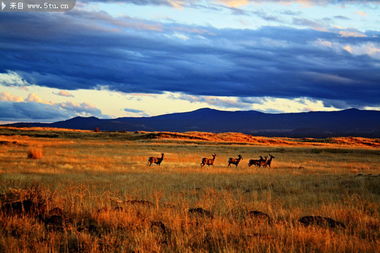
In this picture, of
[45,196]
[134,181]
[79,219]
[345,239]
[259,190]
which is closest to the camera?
[345,239]

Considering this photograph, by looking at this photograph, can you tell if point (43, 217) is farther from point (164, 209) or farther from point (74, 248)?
point (164, 209)

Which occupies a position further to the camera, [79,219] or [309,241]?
[79,219]

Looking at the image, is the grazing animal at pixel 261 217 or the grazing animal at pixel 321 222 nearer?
the grazing animal at pixel 321 222

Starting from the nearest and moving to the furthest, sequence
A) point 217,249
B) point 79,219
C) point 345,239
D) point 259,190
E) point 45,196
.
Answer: point 217,249, point 345,239, point 79,219, point 45,196, point 259,190

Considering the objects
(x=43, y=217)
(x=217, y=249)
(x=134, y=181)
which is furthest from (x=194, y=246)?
(x=134, y=181)

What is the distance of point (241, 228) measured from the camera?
26.9 ft

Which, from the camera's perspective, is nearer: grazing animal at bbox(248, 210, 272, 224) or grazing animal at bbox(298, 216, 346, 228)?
grazing animal at bbox(298, 216, 346, 228)

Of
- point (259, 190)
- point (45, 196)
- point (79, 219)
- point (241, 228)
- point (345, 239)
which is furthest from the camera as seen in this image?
point (259, 190)

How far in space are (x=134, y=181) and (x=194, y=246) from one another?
37.2 ft

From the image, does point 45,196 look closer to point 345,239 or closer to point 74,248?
point 74,248

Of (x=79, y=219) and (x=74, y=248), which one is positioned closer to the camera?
(x=74, y=248)

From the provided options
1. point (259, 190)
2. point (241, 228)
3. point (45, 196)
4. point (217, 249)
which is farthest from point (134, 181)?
point (217, 249)

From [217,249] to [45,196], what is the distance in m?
5.32

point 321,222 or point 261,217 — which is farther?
point 261,217
